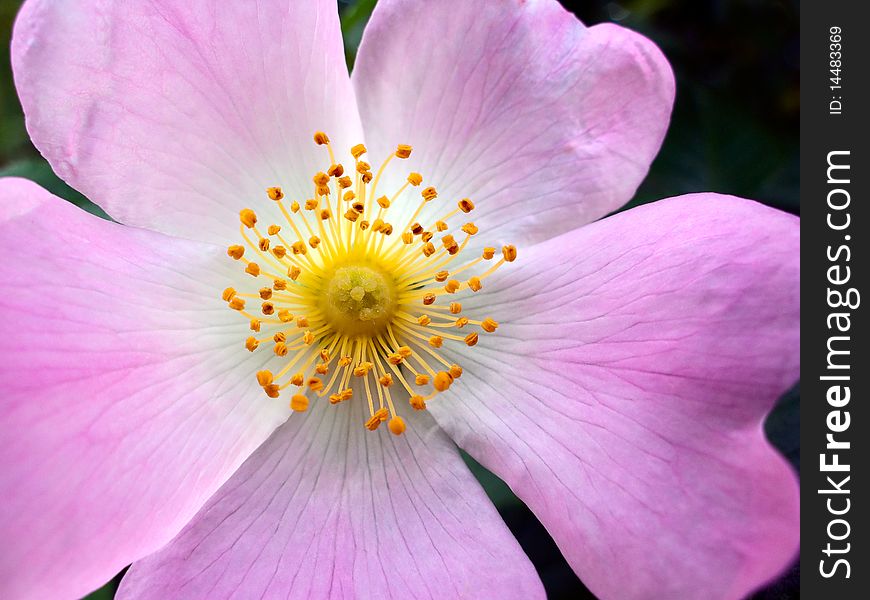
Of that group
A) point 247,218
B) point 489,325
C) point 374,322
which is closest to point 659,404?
point 489,325

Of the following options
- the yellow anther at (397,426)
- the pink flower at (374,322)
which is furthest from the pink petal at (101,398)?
the yellow anther at (397,426)

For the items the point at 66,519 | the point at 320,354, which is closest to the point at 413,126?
the point at 320,354

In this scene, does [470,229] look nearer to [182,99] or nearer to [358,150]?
[358,150]

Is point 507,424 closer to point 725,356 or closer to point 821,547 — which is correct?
point 725,356

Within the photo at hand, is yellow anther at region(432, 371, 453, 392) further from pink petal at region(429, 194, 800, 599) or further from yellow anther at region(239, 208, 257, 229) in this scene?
yellow anther at region(239, 208, 257, 229)

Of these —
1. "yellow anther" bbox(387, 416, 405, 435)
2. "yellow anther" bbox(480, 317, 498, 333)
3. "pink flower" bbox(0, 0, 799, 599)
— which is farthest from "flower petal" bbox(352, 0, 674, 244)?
"yellow anther" bbox(387, 416, 405, 435)

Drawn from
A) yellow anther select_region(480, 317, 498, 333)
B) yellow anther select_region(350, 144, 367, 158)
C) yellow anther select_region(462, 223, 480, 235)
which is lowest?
yellow anther select_region(480, 317, 498, 333)
